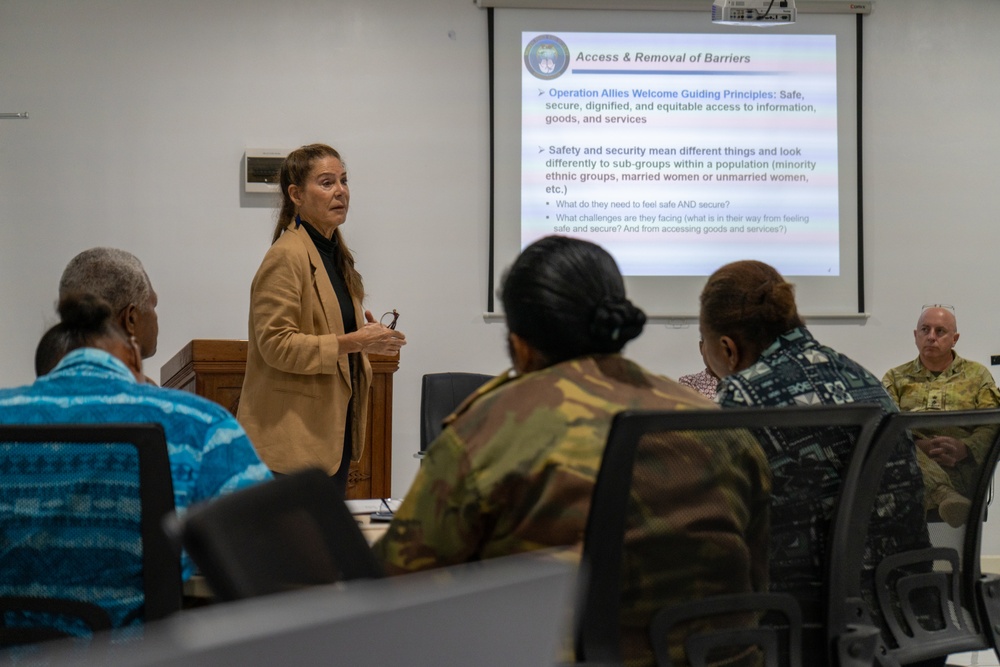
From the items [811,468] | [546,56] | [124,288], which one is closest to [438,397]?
[124,288]

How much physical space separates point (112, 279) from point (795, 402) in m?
1.34

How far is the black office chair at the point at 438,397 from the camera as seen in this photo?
158 inches

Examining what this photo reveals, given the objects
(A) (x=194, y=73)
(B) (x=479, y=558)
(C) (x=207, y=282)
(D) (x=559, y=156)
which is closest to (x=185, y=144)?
(A) (x=194, y=73)

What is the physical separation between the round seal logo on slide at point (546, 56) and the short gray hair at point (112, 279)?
3703mm

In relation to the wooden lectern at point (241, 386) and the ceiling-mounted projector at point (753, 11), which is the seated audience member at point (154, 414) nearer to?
the wooden lectern at point (241, 386)

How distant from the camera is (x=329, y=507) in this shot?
37.5 inches

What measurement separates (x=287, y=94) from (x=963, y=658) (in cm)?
409

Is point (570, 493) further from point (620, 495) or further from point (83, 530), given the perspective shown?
point (83, 530)

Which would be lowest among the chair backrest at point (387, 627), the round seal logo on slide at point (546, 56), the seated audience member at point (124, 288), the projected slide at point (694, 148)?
the chair backrest at point (387, 627)

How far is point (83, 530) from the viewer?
1.40 metres

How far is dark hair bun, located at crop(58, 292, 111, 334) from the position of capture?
1724 millimetres

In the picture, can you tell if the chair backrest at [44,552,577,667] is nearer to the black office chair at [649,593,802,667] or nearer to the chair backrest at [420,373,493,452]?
the black office chair at [649,593,802,667]

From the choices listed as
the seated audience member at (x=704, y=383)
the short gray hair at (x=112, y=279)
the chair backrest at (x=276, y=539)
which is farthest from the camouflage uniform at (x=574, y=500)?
the seated audience member at (x=704, y=383)

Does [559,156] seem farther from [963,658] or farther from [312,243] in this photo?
[963,658]
